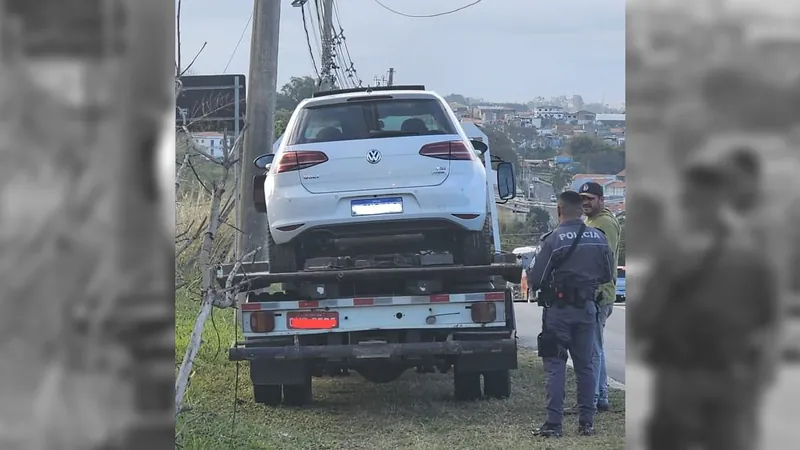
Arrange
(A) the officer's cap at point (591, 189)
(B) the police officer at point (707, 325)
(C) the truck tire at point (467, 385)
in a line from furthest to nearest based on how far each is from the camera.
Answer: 1. (C) the truck tire at point (467, 385)
2. (A) the officer's cap at point (591, 189)
3. (B) the police officer at point (707, 325)

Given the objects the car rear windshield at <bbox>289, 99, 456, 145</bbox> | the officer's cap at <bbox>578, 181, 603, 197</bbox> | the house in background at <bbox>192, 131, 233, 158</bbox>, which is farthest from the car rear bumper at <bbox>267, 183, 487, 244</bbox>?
the officer's cap at <bbox>578, 181, 603, 197</bbox>

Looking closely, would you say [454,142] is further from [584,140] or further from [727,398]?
[727,398]

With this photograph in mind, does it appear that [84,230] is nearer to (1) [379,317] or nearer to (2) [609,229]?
(1) [379,317]

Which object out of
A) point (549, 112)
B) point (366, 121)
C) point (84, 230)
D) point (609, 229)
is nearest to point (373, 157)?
point (366, 121)

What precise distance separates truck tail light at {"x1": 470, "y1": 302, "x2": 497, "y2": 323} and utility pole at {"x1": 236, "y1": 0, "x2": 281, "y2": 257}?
1.28 meters

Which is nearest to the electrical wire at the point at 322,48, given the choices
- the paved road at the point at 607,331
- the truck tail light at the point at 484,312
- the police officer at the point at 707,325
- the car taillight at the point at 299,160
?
the car taillight at the point at 299,160

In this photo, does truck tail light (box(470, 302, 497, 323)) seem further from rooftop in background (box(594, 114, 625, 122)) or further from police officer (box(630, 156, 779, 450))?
police officer (box(630, 156, 779, 450))

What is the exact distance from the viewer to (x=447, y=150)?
5.21 metres

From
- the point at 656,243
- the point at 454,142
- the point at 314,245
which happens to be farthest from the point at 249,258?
the point at 656,243

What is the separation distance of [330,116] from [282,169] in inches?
15.7

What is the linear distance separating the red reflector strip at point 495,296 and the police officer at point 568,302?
24 centimetres

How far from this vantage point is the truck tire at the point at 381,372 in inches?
227

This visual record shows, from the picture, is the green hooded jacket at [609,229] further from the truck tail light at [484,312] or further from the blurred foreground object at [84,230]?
the blurred foreground object at [84,230]

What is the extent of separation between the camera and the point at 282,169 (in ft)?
17.3
